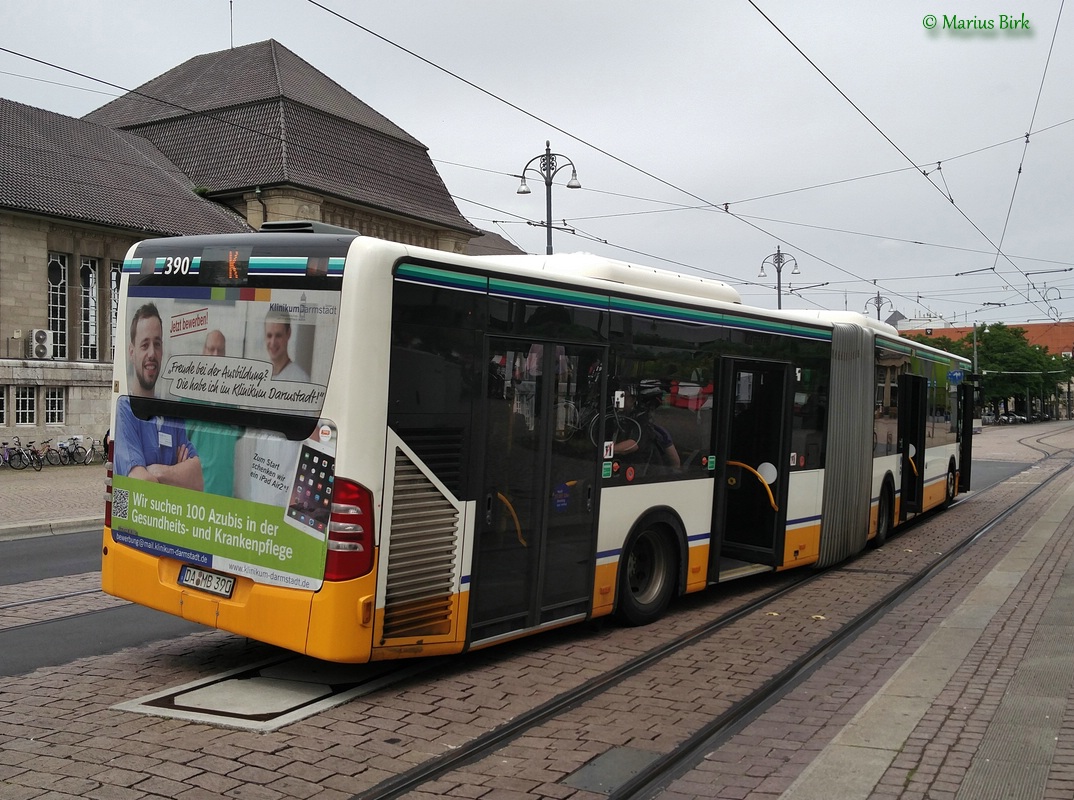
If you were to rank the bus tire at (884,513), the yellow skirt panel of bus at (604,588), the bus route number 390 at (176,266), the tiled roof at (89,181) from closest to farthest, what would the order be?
the bus route number 390 at (176,266) → the yellow skirt panel of bus at (604,588) → the bus tire at (884,513) → the tiled roof at (89,181)

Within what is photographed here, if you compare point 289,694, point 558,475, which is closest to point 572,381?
point 558,475

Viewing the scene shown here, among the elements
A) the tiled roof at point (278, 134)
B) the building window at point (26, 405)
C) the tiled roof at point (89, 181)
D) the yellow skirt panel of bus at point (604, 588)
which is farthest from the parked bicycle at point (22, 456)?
the yellow skirt panel of bus at point (604, 588)

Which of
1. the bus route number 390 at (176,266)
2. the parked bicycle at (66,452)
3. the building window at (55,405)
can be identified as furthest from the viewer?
the building window at (55,405)

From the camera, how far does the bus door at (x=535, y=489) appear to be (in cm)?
710

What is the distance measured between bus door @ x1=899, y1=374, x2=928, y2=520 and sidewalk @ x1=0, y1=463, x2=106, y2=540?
40.6ft

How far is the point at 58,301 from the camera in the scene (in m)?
32.4

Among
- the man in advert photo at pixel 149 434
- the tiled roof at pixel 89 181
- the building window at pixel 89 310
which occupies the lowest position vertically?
the man in advert photo at pixel 149 434

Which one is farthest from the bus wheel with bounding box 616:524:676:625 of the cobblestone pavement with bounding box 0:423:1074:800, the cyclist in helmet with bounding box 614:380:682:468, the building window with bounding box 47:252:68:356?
the building window with bounding box 47:252:68:356

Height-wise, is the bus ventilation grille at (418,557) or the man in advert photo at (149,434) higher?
the man in advert photo at (149,434)

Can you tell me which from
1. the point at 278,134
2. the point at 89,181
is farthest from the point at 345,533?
the point at 278,134

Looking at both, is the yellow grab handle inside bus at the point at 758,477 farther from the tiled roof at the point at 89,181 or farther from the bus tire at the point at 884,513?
the tiled roof at the point at 89,181

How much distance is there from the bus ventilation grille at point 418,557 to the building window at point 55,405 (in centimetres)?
2776

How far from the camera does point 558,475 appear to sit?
7711mm

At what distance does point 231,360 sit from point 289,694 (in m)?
2.11
